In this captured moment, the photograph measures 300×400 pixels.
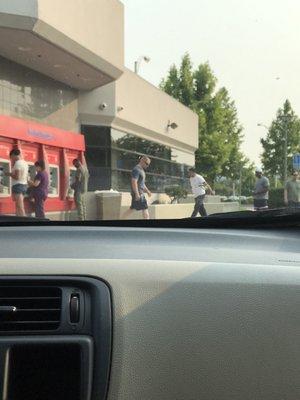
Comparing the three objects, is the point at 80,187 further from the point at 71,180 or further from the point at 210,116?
the point at 210,116

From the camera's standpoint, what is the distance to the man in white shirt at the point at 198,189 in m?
2.23

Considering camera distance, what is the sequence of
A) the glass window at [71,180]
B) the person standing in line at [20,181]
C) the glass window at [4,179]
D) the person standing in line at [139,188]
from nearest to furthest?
the person standing in line at [139,188] → the glass window at [71,180] → the person standing in line at [20,181] → the glass window at [4,179]

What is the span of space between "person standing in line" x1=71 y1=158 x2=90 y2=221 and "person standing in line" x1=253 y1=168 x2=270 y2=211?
785 mm

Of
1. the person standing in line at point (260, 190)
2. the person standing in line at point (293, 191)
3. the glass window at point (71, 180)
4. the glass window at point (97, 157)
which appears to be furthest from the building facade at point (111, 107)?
the person standing in line at point (293, 191)

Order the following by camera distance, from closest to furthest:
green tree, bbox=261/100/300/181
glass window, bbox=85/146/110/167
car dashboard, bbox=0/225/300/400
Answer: car dashboard, bbox=0/225/300/400, green tree, bbox=261/100/300/181, glass window, bbox=85/146/110/167

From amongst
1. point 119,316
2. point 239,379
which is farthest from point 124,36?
point 239,379

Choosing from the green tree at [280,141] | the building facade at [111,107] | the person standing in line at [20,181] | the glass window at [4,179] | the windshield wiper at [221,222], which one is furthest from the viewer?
the glass window at [4,179]

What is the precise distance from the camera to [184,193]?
244cm

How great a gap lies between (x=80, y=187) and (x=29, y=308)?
1.45m

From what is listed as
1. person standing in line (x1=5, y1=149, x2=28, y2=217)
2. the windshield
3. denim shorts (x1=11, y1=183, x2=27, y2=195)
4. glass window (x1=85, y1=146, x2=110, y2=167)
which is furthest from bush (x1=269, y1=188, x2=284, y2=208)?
denim shorts (x1=11, y1=183, x2=27, y2=195)

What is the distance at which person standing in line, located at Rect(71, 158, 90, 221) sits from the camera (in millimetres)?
2466

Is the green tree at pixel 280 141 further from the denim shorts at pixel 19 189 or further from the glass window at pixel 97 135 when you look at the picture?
the denim shorts at pixel 19 189

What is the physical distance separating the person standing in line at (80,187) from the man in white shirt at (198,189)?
518 millimetres

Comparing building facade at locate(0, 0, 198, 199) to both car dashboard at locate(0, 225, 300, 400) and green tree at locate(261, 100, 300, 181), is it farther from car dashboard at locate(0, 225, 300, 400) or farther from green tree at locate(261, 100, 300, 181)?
car dashboard at locate(0, 225, 300, 400)
